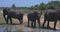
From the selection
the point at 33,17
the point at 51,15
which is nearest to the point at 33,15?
the point at 33,17

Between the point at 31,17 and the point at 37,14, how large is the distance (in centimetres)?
8

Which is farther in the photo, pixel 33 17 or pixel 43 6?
pixel 33 17

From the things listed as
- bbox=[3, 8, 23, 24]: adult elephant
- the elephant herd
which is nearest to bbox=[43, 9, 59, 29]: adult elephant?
the elephant herd

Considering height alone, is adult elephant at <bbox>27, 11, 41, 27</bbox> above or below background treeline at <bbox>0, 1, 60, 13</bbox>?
below

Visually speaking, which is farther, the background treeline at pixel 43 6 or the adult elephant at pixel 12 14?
the adult elephant at pixel 12 14

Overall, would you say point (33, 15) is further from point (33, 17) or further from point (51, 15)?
point (51, 15)

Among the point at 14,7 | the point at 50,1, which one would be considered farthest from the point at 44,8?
the point at 14,7

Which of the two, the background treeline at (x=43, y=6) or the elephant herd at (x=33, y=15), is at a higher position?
the background treeline at (x=43, y=6)

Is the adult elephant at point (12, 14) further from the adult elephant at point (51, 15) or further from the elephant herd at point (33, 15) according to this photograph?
the adult elephant at point (51, 15)

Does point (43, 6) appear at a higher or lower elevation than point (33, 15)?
higher

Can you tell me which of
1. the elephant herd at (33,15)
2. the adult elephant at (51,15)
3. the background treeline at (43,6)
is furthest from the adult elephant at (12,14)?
the adult elephant at (51,15)

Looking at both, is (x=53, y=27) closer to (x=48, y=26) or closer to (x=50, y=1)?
(x=48, y=26)

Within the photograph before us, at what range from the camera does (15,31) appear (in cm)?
249

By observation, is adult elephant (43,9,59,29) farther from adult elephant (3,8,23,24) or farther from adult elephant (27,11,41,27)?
adult elephant (3,8,23,24)
